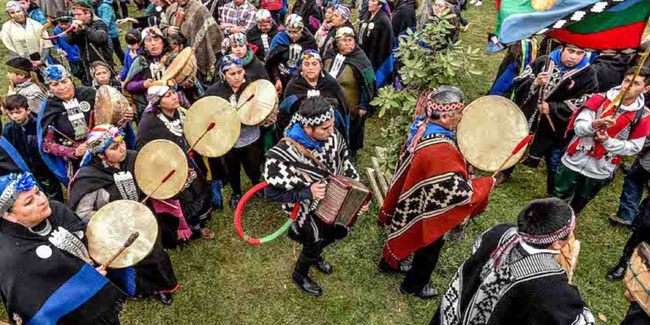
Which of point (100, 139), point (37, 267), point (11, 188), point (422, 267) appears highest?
point (11, 188)

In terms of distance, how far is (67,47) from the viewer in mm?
7535

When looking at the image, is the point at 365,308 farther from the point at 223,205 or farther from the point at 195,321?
the point at 223,205

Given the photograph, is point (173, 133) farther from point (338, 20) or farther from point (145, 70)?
point (338, 20)

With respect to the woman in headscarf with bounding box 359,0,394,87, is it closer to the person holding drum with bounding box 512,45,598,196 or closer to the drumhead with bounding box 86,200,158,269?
the person holding drum with bounding box 512,45,598,196

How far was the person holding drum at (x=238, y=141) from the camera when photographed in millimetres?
5141

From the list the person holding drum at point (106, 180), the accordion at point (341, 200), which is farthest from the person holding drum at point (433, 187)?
the person holding drum at point (106, 180)

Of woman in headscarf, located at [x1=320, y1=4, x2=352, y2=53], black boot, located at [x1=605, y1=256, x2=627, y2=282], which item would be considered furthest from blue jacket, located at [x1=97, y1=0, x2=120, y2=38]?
black boot, located at [x1=605, y1=256, x2=627, y2=282]

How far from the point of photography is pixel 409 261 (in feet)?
16.0

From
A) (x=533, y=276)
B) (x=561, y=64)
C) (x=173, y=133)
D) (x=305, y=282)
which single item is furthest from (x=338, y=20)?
(x=533, y=276)

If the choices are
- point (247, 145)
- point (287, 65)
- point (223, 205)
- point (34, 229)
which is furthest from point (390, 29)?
point (34, 229)

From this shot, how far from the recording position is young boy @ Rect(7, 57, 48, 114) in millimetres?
5656

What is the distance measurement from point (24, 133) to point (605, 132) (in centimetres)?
621

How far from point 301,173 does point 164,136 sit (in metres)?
1.72

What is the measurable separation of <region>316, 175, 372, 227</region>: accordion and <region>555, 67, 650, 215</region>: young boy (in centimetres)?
249
